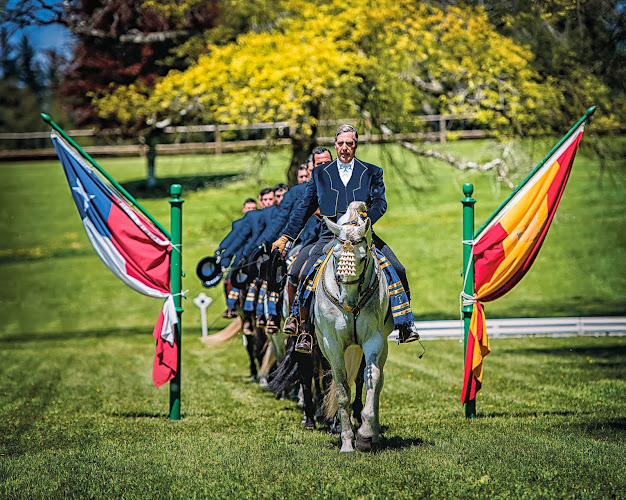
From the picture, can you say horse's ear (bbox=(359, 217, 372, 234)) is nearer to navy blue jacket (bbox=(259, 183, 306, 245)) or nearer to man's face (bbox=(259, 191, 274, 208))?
navy blue jacket (bbox=(259, 183, 306, 245))

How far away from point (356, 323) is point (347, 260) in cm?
90

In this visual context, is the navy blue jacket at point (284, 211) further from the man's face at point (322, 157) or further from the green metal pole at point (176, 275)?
the green metal pole at point (176, 275)

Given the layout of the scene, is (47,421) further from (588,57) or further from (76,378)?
(588,57)

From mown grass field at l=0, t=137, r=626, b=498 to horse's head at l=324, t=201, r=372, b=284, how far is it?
1725mm

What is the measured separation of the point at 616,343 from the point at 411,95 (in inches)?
287

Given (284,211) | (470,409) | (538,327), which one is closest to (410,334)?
(470,409)

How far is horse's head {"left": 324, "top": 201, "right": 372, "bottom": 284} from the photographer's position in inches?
286

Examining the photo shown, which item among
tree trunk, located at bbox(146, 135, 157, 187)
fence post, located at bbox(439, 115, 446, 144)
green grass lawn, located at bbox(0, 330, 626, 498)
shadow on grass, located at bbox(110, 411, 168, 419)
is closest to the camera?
green grass lawn, located at bbox(0, 330, 626, 498)

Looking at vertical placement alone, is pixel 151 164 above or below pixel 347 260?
below

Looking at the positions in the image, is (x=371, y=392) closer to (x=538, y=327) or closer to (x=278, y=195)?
(x=278, y=195)

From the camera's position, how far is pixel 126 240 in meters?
10.3

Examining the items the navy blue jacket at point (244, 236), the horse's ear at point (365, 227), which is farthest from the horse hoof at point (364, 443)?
the navy blue jacket at point (244, 236)

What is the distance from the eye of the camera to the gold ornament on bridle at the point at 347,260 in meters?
7.26

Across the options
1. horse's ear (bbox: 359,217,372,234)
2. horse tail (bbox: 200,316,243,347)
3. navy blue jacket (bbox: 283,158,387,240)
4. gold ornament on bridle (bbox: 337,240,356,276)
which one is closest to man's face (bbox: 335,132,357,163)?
navy blue jacket (bbox: 283,158,387,240)
